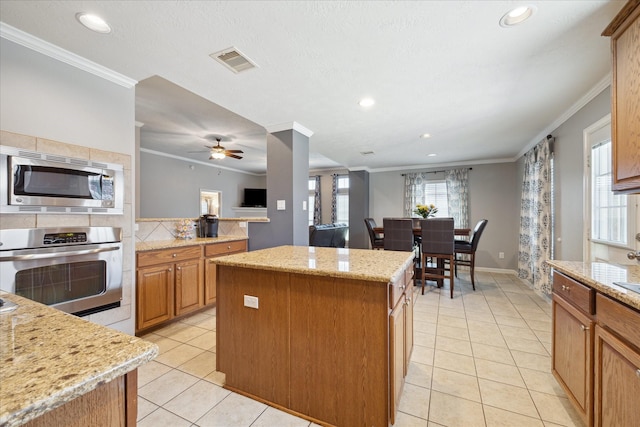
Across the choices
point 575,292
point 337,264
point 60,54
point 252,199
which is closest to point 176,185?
point 252,199

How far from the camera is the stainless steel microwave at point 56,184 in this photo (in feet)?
5.48

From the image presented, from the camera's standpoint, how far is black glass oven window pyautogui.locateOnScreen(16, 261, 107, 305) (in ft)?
5.74

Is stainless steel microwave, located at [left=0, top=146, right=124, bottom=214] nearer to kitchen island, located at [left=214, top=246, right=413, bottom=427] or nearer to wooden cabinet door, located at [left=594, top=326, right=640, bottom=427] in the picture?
kitchen island, located at [left=214, top=246, right=413, bottom=427]

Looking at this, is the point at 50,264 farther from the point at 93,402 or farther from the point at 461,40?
the point at 461,40

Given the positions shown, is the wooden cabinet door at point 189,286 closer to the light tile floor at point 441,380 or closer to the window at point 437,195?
the light tile floor at point 441,380

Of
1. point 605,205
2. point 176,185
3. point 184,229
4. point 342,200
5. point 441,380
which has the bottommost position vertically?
point 441,380

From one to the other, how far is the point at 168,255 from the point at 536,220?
4.78 m

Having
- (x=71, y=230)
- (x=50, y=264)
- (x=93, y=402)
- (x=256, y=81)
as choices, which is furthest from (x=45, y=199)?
(x=93, y=402)

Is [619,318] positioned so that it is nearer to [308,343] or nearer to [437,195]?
[308,343]

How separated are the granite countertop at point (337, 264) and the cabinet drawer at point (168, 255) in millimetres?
1242

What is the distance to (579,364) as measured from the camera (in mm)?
1425

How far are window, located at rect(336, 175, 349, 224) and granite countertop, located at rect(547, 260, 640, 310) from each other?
5.75m

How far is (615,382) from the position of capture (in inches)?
45.3

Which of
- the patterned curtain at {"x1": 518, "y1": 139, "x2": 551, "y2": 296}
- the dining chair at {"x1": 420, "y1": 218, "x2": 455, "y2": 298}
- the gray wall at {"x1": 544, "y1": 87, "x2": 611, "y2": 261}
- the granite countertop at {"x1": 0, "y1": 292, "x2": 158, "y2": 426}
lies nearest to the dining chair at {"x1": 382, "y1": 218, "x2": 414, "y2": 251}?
the dining chair at {"x1": 420, "y1": 218, "x2": 455, "y2": 298}
